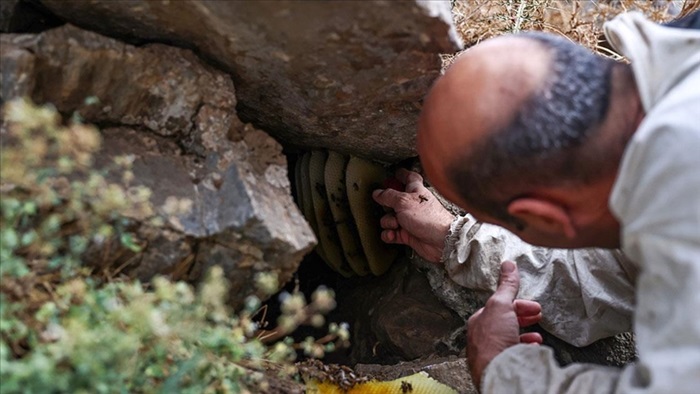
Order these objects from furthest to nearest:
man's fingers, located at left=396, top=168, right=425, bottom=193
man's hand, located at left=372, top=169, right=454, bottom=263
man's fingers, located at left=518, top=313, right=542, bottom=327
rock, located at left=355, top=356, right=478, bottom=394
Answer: man's fingers, located at left=396, top=168, right=425, bottom=193, man's hand, located at left=372, top=169, right=454, bottom=263, rock, located at left=355, top=356, right=478, bottom=394, man's fingers, located at left=518, top=313, right=542, bottom=327

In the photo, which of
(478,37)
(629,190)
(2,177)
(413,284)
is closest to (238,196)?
(2,177)

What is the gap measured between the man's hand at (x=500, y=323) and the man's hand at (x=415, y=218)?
363 mm

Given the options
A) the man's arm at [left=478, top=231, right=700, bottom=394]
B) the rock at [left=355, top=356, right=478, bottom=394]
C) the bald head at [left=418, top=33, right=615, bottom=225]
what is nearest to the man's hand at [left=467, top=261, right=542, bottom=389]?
the rock at [left=355, top=356, right=478, bottom=394]

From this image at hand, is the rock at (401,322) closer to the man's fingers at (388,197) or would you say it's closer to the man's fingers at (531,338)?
the man's fingers at (388,197)

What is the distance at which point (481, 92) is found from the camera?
1.66 m

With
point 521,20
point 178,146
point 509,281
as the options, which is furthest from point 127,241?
point 521,20

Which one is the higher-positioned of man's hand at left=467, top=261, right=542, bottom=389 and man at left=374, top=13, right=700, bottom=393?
man at left=374, top=13, right=700, bottom=393

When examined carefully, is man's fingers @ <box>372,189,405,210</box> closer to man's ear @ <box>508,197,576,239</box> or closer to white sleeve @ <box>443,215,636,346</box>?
white sleeve @ <box>443,215,636,346</box>

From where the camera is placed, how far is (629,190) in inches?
61.2

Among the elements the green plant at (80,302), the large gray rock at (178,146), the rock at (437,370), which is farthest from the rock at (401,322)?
the green plant at (80,302)

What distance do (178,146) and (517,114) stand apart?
0.94m

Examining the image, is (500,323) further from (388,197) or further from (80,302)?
(80,302)

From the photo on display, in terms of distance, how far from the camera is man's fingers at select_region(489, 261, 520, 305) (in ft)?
7.55

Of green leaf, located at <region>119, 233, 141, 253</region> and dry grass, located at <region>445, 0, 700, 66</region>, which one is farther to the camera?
dry grass, located at <region>445, 0, 700, 66</region>
